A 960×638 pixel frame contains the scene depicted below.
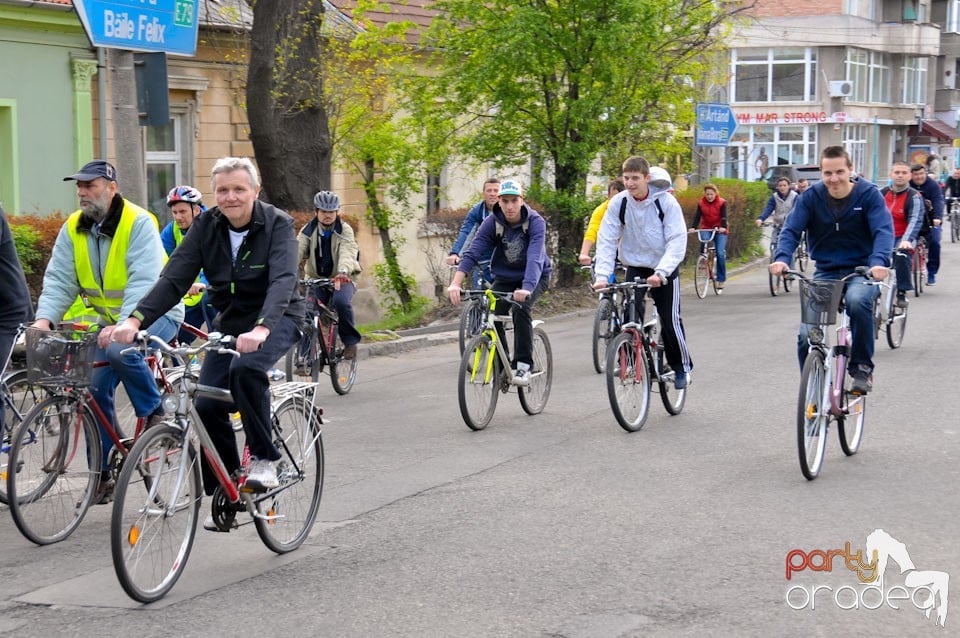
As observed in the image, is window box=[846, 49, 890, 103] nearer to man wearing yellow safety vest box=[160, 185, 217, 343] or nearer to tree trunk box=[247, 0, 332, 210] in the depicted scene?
tree trunk box=[247, 0, 332, 210]

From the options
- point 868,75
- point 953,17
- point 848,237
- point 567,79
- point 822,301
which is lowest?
point 822,301

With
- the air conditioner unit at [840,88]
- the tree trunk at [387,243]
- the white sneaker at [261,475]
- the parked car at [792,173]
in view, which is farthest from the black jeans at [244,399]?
the air conditioner unit at [840,88]

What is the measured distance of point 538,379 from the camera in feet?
33.7

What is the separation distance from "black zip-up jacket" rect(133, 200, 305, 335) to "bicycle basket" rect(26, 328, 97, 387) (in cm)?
54

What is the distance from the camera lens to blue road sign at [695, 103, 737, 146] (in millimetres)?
23961

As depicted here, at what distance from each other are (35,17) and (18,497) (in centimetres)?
1219

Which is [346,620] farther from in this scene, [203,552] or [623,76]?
[623,76]

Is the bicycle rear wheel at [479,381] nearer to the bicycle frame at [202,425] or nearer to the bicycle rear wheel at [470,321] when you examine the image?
the bicycle rear wheel at [470,321]

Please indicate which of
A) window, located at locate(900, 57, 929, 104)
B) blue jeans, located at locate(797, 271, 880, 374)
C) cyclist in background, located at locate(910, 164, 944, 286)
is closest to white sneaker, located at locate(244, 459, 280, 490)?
blue jeans, located at locate(797, 271, 880, 374)

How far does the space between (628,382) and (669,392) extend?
84 centimetres

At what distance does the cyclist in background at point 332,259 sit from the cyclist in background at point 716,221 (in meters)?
10.8

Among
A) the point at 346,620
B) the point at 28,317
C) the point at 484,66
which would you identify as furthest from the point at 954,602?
the point at 484,66

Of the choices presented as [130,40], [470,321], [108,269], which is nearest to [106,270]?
[108,269]

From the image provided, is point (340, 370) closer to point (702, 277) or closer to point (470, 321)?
point (470, 321)
